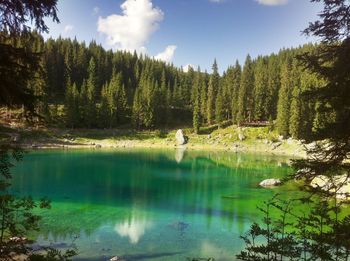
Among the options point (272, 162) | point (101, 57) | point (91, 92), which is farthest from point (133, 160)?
point (101, 57)

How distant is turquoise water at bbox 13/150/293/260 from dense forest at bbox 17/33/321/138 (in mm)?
25199

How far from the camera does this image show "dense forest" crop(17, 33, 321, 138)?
92.8 meters

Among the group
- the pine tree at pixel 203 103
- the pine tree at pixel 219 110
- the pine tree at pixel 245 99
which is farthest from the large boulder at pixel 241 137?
the pine tree at pixel 203 103

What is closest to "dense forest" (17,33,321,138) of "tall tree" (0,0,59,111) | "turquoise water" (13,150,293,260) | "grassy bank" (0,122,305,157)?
"grassy bank" (0,122,305,157)

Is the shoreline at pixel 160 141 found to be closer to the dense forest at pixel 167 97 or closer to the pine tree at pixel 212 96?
the dense forest at pixel 167 97

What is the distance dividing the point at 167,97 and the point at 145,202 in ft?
255

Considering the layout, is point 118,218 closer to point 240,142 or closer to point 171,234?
point 171,234

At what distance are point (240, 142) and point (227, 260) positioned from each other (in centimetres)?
7410

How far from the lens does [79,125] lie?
96.3m

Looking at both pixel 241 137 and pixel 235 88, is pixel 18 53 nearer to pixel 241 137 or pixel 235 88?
pixel 241 137

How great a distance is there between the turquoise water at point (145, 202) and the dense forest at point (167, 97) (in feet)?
82.7

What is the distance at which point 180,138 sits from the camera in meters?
96.8

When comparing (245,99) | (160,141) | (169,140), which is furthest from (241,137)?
(160,141)

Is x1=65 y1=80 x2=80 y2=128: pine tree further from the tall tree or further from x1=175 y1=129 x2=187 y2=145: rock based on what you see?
the tall tree
